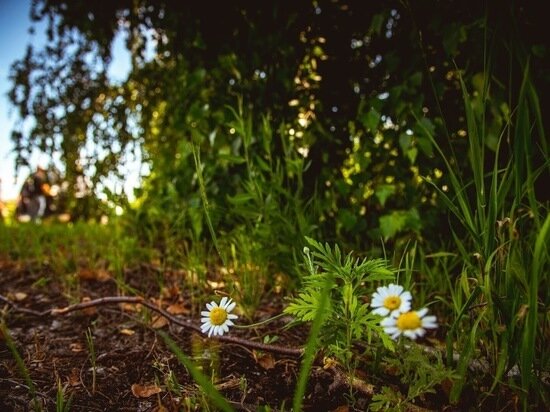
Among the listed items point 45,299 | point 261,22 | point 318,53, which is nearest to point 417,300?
point 318,53

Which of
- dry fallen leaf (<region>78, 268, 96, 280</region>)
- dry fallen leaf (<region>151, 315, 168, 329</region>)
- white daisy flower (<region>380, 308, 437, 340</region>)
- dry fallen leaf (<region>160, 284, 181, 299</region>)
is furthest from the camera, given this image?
dry fallen leaf (<region>78, 268, 96, 280</region>)

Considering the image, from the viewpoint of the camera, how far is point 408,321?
25.8 inches

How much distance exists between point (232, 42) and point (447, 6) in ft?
3.18

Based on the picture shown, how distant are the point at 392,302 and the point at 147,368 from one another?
0.71 m

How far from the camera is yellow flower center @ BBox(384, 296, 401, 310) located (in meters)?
0.70

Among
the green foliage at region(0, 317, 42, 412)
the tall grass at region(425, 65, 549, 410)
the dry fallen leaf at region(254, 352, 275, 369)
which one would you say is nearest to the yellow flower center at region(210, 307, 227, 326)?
the dry fallen leaf at region(254, 352, 275, 369)

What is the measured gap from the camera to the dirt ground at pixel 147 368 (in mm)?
895

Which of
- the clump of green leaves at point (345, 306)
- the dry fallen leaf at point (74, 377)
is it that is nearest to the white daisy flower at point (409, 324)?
the clump of green leaves at point (345, 306)

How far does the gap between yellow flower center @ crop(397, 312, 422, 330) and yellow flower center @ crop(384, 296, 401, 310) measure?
3 cm

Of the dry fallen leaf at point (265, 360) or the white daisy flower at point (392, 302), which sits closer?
the white daisy flower at point (392, 302)

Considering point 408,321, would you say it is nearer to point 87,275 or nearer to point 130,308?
point 130,308

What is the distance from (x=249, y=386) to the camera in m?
0.96

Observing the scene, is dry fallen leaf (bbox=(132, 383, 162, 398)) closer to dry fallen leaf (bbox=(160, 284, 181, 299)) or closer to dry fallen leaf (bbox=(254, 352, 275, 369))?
dry fallen leaf (bbox=(254, 352, 275, 369))

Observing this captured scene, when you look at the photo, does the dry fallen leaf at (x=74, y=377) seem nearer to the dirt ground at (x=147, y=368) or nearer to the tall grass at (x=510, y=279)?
the dirt ground at (x=147, y=368)
